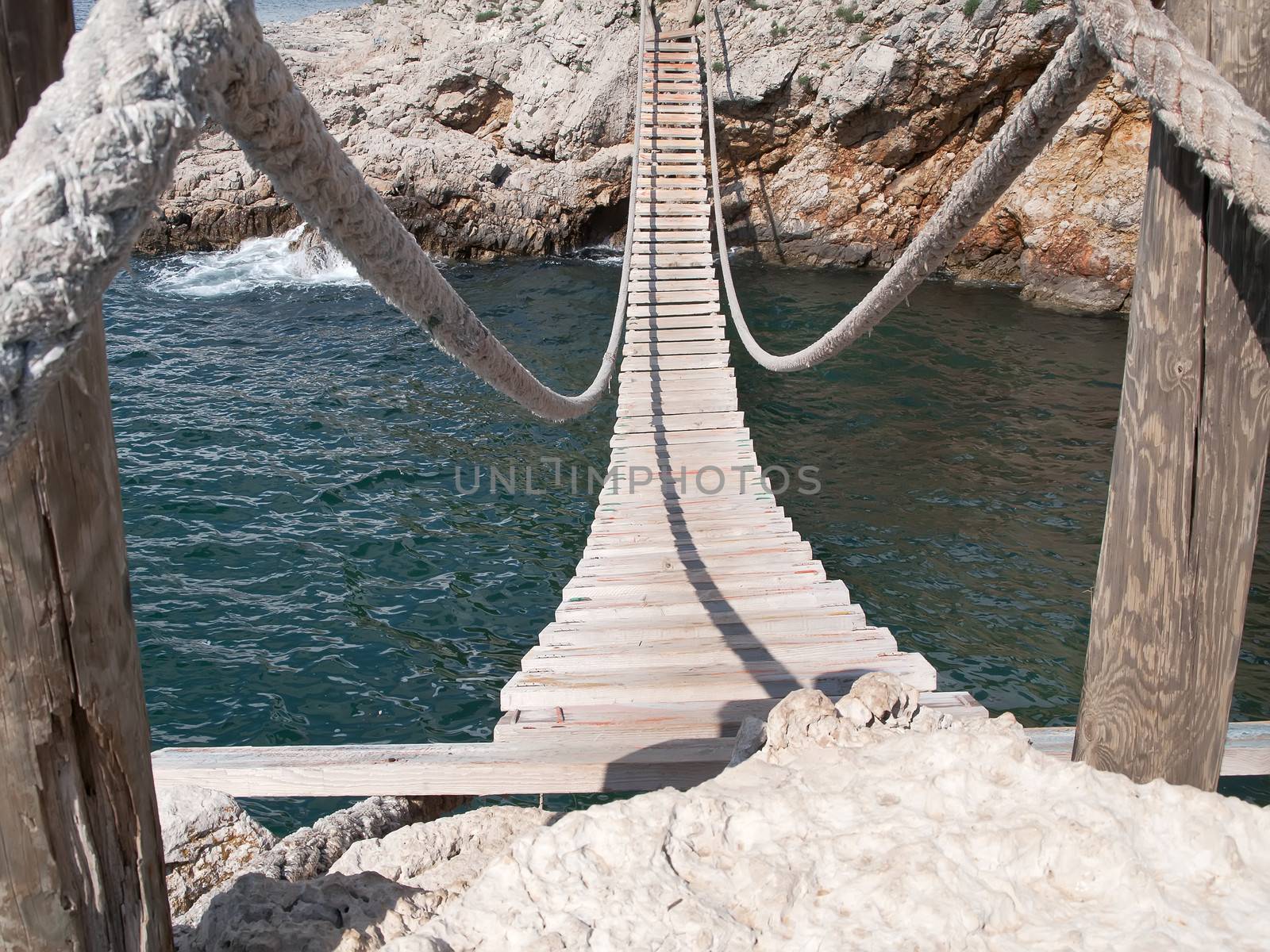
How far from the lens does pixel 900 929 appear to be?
4.07 ft

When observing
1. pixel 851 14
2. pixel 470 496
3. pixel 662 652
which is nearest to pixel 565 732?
pixel 662 652

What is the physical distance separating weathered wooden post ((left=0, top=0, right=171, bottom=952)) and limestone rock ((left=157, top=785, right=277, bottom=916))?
4.56ft

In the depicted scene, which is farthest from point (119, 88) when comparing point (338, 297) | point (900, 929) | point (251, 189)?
point (251, 189)

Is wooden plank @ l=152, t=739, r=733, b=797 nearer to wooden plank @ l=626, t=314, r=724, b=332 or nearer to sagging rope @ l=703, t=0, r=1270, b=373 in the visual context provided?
sagging rope @ l=703, t=0, r=1270, b=373

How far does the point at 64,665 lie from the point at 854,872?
107 centimetres

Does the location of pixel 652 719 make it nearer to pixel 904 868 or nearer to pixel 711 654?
pixel 711 654

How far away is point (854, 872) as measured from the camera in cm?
134

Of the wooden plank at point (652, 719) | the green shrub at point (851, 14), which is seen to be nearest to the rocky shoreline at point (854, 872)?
the wooden plank at point (652, 719)

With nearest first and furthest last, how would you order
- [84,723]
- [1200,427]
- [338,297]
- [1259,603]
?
[84,723] < [1200,427] < [1259,603] < [338,297]

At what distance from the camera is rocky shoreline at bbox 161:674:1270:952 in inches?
49.1

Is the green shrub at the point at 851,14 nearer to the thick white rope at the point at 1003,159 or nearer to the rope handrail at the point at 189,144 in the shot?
the thick white rope at the point at 1003,159

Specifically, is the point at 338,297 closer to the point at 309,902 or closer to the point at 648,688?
the point at 648,688

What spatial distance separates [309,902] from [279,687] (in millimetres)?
4259

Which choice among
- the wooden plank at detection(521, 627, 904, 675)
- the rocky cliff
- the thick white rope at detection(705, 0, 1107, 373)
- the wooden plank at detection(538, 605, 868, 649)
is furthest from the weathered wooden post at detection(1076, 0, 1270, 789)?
the rocky cliff
